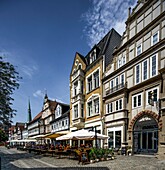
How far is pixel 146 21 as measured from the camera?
18.7m

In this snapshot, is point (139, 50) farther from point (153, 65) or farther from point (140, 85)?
point (140, 85)

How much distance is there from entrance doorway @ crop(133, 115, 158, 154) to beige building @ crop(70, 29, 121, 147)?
6.01 m

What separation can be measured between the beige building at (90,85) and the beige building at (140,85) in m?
2.57

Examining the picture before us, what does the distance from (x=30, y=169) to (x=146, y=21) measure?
1536cm

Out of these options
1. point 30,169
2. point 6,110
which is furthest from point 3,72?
point 30,169

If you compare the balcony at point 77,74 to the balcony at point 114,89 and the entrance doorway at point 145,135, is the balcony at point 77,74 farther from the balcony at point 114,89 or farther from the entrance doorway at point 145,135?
the entrance doorway at point 145,135

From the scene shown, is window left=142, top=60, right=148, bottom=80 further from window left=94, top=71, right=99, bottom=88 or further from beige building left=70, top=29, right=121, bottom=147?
window left=94, top=71, right=99, bottom=88

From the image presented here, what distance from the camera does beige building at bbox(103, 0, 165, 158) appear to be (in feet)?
53.6

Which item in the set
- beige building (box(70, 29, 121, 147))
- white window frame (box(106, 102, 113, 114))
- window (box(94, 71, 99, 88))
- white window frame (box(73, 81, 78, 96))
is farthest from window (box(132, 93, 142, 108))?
white window frame (box(73, 81, 78, 96))

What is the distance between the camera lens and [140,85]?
1822cm

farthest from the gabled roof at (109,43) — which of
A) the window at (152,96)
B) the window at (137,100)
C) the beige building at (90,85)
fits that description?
the window at (152,96)

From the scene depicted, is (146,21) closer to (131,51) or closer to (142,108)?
(131,51)

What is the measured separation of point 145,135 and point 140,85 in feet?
14.4

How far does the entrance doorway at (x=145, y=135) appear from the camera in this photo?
55.6ft
